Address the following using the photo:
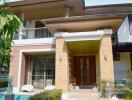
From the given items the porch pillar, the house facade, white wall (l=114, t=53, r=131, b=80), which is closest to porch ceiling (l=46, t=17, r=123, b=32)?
the house facade

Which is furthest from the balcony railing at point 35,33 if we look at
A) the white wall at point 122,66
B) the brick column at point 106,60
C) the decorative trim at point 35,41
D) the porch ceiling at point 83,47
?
the white wall at point 122,66

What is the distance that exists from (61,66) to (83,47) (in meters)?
2.68

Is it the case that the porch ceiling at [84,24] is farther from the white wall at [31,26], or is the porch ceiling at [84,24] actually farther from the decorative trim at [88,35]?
the white wall at [31,26]

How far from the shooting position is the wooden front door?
1686 cm

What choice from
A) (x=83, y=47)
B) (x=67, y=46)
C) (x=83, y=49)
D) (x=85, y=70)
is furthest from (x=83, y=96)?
(x=85, y=70)

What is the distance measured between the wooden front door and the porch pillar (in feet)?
12.0

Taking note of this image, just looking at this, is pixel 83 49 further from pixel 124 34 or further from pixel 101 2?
pixel 101 2

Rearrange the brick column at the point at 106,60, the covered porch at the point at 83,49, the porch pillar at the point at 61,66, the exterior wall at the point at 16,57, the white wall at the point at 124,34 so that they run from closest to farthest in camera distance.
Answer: the brick column at the point at 106,60
the covered porch at the point at 83,49
the porch pillar at the point at 61,66
the exterior wall at the point at 16,57
the white wall at the point at 124,34

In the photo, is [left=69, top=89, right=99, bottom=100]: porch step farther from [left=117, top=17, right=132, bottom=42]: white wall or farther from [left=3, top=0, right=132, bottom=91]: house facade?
[left=117, top=17, right=132, bottom=42]: white wall

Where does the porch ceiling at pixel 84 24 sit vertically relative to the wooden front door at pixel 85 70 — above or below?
above

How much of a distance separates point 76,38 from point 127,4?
7849 mm

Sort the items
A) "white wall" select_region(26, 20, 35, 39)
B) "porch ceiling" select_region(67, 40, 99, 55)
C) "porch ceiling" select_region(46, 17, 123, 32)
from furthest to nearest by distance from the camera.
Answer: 1. "white wall" select_region(26, 20, 35, 39)
2. "porch ceiling" select_region(67, 40, 99, 55)
3. "porch ceiling" select_region(46, 17, 123, 32)

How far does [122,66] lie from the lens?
17.6m

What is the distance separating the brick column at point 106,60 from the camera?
12.6 meters
